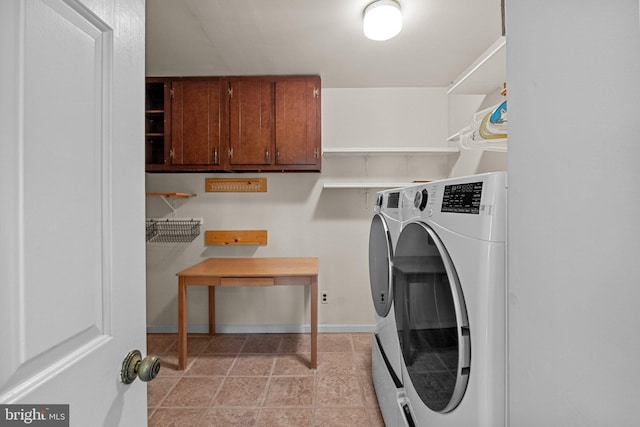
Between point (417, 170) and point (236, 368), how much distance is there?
233 centimetres

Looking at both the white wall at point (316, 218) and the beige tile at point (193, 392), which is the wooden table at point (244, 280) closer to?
the beige tile at point (193, 392)

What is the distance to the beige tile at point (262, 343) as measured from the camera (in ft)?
8.93

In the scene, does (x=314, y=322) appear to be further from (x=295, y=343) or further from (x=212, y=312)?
(x=212, y=312)

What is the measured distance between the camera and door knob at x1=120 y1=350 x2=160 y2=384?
23.5 inches

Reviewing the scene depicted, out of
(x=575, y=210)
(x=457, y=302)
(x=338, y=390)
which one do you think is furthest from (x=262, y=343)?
(x=575, y=210)

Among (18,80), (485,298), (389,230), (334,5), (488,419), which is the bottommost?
(488,419)

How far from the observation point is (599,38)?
0.43 meters

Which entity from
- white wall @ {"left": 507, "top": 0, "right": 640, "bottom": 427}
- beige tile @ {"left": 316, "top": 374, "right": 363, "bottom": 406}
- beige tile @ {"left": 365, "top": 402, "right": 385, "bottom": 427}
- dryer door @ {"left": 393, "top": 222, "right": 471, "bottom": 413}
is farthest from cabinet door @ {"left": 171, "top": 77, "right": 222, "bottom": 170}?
white wall @ {"left": 507, "top": 0, "right": 640, "bottom": 427}

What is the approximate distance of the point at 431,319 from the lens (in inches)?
41.3

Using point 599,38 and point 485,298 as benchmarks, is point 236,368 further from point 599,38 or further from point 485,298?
point 599,38

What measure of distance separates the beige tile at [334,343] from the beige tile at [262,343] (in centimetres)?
38

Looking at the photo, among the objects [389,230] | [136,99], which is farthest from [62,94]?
[389,230]

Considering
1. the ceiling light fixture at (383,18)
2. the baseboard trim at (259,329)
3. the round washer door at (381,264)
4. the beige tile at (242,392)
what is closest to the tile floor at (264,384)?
the beige tile at (242,392)

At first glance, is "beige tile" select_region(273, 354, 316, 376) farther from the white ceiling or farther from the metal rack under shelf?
the white ceiling
